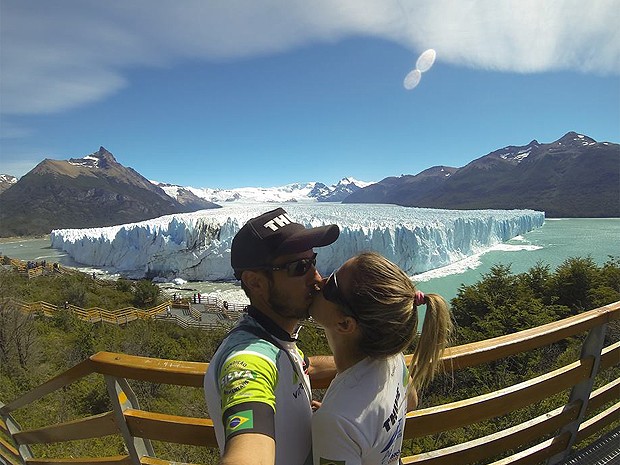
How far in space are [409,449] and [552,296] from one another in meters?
8.32

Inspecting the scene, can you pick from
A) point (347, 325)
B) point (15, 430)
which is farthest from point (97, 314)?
point (347, 325)

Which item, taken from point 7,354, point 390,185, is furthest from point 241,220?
point 390,185

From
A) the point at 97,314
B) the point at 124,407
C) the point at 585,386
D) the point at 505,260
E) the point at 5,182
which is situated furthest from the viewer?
the point at 5,182

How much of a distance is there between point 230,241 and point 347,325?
2206 centimetres

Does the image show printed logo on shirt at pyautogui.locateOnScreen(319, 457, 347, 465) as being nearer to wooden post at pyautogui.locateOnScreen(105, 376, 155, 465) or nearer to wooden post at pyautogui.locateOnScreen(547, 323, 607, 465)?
wooden post at pyautogui.locateOnScreen(105, 376, 155, 465)

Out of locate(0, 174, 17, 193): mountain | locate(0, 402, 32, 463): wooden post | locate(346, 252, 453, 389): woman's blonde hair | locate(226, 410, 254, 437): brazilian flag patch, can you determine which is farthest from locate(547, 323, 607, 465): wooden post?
locate(0, 174, 17, 193): mountain

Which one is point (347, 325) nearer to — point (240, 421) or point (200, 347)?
point (240, 421)

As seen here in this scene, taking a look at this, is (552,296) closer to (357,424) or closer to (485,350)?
(485,350)

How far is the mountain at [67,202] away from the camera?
260 ft

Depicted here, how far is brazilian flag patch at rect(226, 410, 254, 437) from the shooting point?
0.73 meters

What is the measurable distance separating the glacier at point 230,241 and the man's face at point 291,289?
20.1 metres

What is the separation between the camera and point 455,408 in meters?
1.40

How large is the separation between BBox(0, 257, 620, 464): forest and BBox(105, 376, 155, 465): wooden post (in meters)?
2.00

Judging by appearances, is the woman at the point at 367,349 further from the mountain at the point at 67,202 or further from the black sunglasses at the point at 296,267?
the mountain at the point at 67,202
